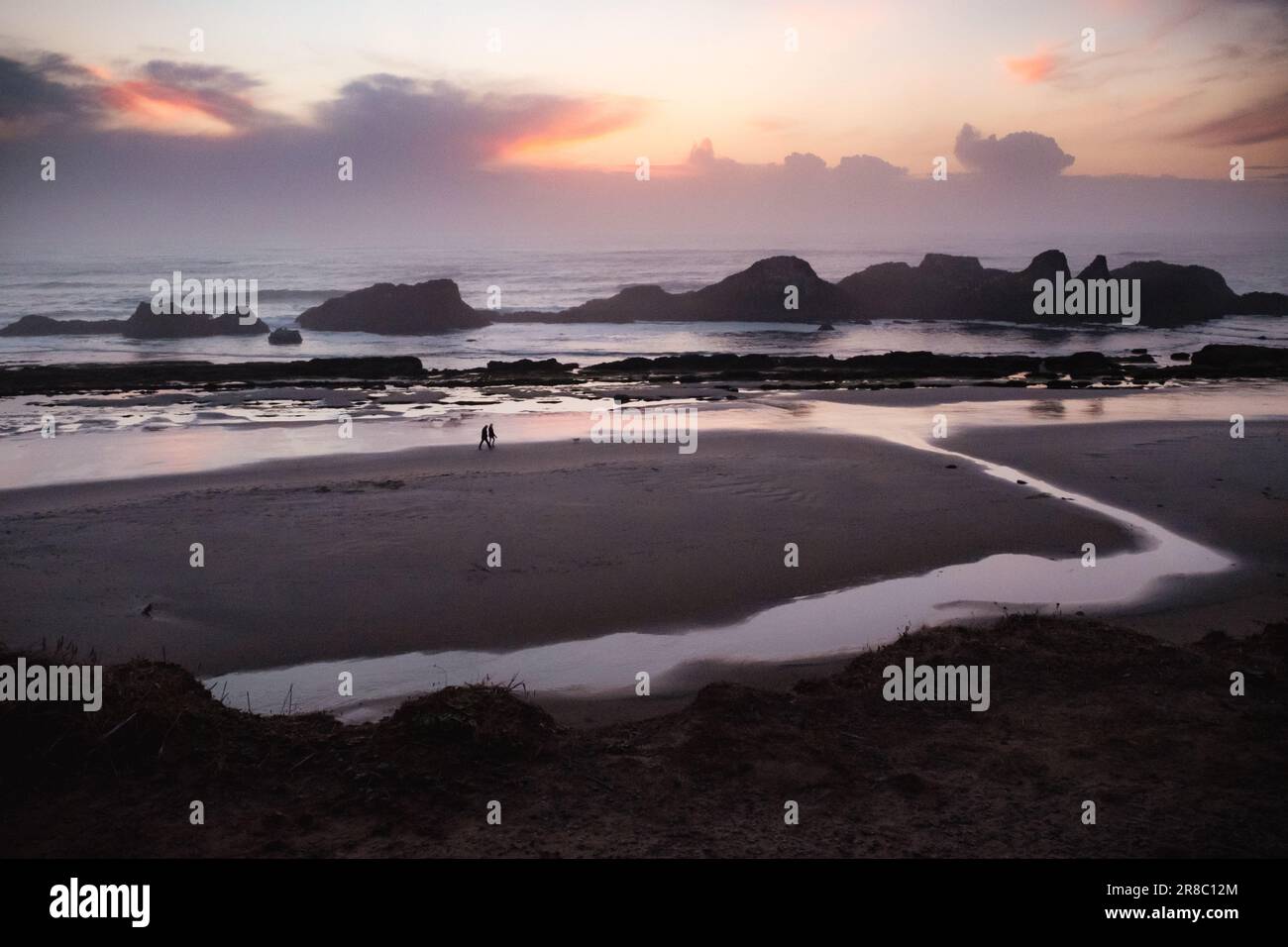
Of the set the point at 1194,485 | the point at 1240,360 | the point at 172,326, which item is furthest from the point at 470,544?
the point at 172,326

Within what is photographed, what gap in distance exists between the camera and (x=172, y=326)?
58.5 m

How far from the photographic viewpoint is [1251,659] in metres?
8.10

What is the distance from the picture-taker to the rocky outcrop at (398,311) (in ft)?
207

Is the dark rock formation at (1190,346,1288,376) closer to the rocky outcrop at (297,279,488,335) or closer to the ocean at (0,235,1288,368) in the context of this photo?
the ocean at (0,235,1288,368)

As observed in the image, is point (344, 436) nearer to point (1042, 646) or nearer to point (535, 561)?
point (535, 561)

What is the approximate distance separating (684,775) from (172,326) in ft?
202

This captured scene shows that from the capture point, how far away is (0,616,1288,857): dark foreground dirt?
18.2 feet

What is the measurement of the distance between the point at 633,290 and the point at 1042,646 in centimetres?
6477

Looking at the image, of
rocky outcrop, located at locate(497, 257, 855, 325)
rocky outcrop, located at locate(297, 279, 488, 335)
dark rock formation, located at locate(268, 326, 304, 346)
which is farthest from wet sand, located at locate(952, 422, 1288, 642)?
rocky outcrop, located at locate(297, 279, 488, 335)

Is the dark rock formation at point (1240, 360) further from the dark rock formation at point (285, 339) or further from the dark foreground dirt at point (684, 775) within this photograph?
the dark rock formation at point (285, 339)

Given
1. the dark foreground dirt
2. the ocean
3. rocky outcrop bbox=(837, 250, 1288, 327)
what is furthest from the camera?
rocky outcrop bbox=(837, 250, 1288, 327)

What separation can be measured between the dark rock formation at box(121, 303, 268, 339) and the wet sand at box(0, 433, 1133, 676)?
4458 cm

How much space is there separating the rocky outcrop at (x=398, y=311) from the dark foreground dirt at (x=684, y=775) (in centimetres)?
5815

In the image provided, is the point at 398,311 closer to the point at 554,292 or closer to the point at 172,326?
→ the point at 172,326
